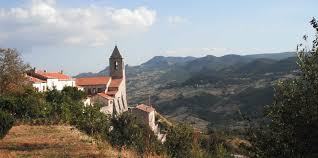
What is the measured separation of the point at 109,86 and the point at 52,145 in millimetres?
89655

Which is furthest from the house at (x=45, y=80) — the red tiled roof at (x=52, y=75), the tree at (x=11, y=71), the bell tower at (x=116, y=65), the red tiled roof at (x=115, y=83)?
the tree at (x=11, y=71)

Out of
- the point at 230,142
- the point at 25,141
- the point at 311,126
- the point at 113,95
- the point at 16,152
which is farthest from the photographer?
the point at 113,95

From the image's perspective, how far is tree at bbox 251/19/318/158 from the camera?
12.4 m

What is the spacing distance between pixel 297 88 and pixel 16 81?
4807 cm

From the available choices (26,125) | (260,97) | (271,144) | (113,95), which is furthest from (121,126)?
(260,97)

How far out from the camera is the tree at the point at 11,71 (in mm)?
55719

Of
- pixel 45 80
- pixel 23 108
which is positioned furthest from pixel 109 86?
pixel 23 108

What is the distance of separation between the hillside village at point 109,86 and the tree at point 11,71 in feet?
99.6

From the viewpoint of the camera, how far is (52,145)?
2312cm

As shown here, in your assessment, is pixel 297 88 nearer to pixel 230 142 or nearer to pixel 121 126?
pixel 121 126

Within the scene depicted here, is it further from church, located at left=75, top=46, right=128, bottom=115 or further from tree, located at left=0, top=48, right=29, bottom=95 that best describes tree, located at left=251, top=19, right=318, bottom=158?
church, located at left=75, top=46, right=128, bottom=115

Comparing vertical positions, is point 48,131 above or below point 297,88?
below

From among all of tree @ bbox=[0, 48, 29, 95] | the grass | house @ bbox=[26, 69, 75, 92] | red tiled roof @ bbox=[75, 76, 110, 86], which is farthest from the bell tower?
the grass

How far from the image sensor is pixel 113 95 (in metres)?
106
